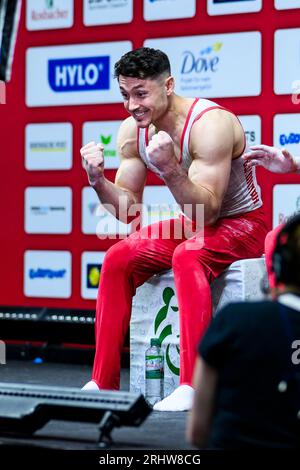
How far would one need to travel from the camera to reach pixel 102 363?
3502 mm

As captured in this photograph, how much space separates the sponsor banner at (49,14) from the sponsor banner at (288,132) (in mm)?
1259

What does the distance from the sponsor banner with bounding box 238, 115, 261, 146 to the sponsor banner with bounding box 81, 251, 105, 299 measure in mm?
990

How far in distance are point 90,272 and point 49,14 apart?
1.35 meters

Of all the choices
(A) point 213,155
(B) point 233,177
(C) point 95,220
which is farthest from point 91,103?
(A) point 213,155

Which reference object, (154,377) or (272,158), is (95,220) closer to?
(154,377)

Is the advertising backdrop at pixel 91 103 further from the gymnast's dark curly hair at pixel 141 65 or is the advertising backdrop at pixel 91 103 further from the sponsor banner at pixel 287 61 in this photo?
the gymnast's dark curly hair at pixel 141 65

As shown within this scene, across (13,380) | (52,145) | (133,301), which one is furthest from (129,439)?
(52,145)

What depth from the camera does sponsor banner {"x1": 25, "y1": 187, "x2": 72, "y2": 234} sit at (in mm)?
5094

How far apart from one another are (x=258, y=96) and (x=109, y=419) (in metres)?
2.29

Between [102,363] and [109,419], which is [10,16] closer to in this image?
[102,363]

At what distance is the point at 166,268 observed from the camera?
12.0 feet

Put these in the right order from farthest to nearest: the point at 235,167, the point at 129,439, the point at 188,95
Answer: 1. the point at 188,95
2. the point at 235,167
3. the point at 129,439

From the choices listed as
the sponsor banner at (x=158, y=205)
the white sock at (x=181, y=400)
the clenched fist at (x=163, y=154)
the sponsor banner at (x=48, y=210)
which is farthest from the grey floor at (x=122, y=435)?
the sponsor banner at (x=48, y=210)

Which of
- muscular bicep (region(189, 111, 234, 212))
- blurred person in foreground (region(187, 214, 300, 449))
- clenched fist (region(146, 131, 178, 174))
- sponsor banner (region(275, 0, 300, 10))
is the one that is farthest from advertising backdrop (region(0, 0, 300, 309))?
blurred person in foreground (region(187, 214, 300, 449))
